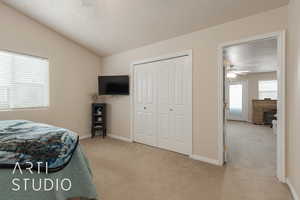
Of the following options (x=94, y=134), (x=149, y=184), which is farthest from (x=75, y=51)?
(x=149, y=184)

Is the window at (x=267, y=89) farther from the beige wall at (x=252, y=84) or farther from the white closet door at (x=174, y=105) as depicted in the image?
the white closet door at (x=174, y=105)

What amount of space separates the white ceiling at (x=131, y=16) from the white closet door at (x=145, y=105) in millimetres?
693

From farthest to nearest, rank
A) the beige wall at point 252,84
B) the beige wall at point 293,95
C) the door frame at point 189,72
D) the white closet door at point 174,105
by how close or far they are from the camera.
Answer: the beige wall at point 252,84 < the white closet door at point 174,105 < the door frame at point 189,72 < the beige wall at point 293,95

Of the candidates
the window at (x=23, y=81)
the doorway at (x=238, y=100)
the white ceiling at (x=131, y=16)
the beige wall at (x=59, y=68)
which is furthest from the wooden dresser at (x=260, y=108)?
the window at (x=23, y=81)

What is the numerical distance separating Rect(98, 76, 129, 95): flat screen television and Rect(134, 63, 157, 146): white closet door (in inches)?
10.9

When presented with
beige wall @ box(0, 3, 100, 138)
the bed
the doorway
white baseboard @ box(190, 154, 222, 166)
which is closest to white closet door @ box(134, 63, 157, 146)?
white baseboard @ box(190, 154, 222, 166)

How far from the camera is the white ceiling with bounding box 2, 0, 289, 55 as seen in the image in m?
2.29

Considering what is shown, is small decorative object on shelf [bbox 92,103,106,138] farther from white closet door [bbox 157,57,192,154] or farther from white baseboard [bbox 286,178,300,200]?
white baseboard [bbox 286,178,300,200]

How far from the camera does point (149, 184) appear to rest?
6.66 feet

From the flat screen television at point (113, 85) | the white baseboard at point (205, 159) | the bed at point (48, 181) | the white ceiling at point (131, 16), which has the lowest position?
the white baseboard at point (205, 159)

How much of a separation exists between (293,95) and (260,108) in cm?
556

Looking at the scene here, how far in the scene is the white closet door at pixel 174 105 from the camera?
10.0 ft

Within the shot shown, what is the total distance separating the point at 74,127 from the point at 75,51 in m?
2.03

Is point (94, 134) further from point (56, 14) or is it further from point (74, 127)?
point (56, 14)
